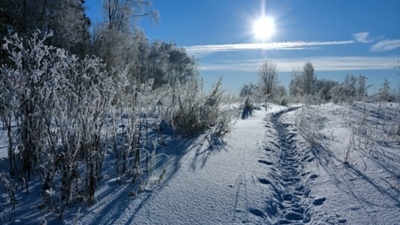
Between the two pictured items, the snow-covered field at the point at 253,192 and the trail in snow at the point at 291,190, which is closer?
the snow-covered field at the point at 253,192

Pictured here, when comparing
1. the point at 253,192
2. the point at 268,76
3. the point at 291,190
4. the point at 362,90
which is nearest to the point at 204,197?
the point at 253,192

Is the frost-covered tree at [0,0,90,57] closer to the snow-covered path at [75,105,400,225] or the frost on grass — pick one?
the frost on grass

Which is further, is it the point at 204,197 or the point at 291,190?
the point at 291,190

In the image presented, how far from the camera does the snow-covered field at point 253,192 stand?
6.64 ft

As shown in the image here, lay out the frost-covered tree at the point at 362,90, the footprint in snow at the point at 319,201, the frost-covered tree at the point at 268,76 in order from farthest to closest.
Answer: the frost-covered tree at the point at 268,76 < the frost-covered tree at the point at 362,90 < the footprint in snow at the point at 319,201

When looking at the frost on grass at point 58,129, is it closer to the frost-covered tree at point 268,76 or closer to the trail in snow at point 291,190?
the trail in snow at point 291,190

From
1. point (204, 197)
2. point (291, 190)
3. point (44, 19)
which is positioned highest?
point (44, 19)

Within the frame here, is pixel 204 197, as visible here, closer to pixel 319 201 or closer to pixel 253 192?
pixel 253 192

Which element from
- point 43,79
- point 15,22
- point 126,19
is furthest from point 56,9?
point 43,79

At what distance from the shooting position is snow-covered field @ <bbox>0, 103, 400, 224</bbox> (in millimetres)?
2025

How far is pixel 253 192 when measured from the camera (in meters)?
2.53

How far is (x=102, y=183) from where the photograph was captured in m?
2.53

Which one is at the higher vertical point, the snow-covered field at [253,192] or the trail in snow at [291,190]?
the snow-covered field at [253,192]

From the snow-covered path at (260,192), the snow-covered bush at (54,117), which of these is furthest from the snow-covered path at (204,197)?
the snow-covered bush at (54,117)
